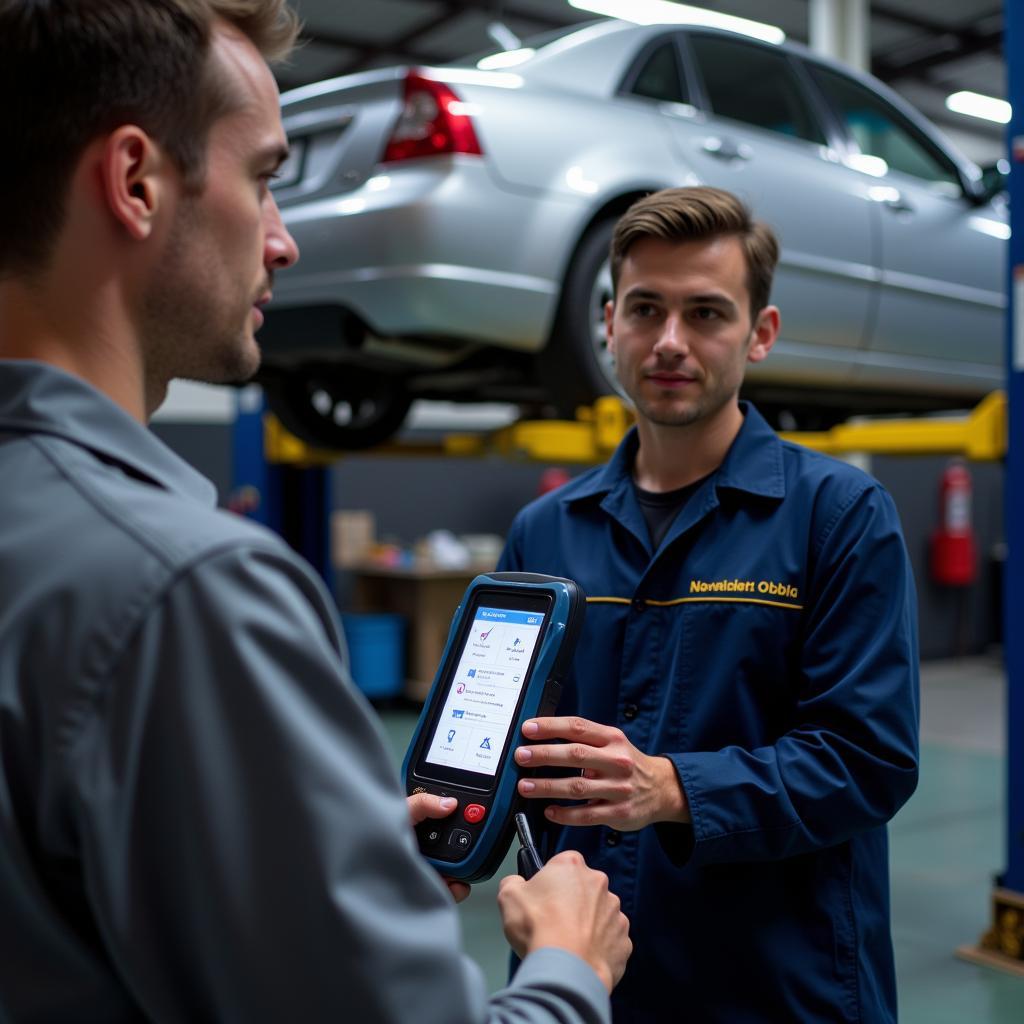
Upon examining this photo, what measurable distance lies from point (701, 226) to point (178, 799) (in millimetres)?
1229

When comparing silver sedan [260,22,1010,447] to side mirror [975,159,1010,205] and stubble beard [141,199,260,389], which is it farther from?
stubble beard [141,199,260,389]

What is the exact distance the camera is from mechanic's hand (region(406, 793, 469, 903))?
107 centimetres

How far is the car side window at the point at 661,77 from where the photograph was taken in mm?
3594

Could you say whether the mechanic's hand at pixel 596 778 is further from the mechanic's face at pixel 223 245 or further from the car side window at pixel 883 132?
the car side window at pixel 883 132

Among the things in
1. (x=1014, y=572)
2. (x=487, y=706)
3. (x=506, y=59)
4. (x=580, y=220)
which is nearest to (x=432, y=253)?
(x=580, y=220)

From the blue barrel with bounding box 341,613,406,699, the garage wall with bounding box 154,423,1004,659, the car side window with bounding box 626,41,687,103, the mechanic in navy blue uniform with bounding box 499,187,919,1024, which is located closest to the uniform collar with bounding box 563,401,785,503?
the mechanic in navy blue uniform with bounding box 499,187,919,1024

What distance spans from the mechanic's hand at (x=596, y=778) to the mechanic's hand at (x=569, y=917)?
0.15 meters

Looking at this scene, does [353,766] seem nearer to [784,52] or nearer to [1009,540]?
[1009,540]

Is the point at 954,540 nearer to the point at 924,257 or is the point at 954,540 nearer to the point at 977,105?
the point at 977,105

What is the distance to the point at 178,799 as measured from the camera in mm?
582

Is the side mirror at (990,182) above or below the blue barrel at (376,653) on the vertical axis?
above

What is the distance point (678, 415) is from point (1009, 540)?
2.05 meters

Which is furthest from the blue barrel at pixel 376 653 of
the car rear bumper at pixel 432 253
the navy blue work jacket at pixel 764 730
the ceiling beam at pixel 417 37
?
the navy blue work jacket at pixel 764 730

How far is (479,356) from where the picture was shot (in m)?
3.50
